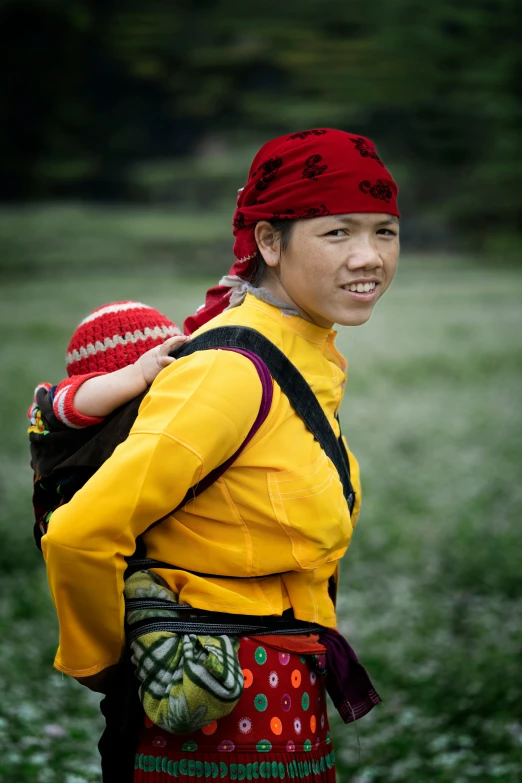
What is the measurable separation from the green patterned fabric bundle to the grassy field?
143 centimetres

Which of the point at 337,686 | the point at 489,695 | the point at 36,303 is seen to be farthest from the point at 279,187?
the point at 36,303

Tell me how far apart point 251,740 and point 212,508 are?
416 mm

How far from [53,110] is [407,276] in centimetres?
329

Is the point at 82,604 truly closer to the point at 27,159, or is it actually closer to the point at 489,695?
the point at 489,695

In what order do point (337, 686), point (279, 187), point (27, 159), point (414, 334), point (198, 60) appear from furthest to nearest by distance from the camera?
1. point (414, 334)
2. point (198, 60)
3. point (27, 159)
4. point (337, 686)
5. point (279, 187)

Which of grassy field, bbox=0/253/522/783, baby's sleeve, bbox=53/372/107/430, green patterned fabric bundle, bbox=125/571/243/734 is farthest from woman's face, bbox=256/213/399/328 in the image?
grassy field, bbox=0/253/522/783

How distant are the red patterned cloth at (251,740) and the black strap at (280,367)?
40cm

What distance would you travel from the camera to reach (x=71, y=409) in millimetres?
1560

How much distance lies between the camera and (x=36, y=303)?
657 centimetres

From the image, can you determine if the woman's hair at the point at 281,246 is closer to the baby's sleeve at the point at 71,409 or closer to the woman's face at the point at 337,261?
the woman's face at the point at 337,261

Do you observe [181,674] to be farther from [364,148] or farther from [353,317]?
[364,148]

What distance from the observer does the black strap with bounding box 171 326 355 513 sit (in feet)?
4.98

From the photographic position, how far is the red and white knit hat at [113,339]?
5.43ft

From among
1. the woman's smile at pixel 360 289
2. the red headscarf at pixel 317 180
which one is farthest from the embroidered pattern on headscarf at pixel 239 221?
the woman's smile at pixel 360 289
